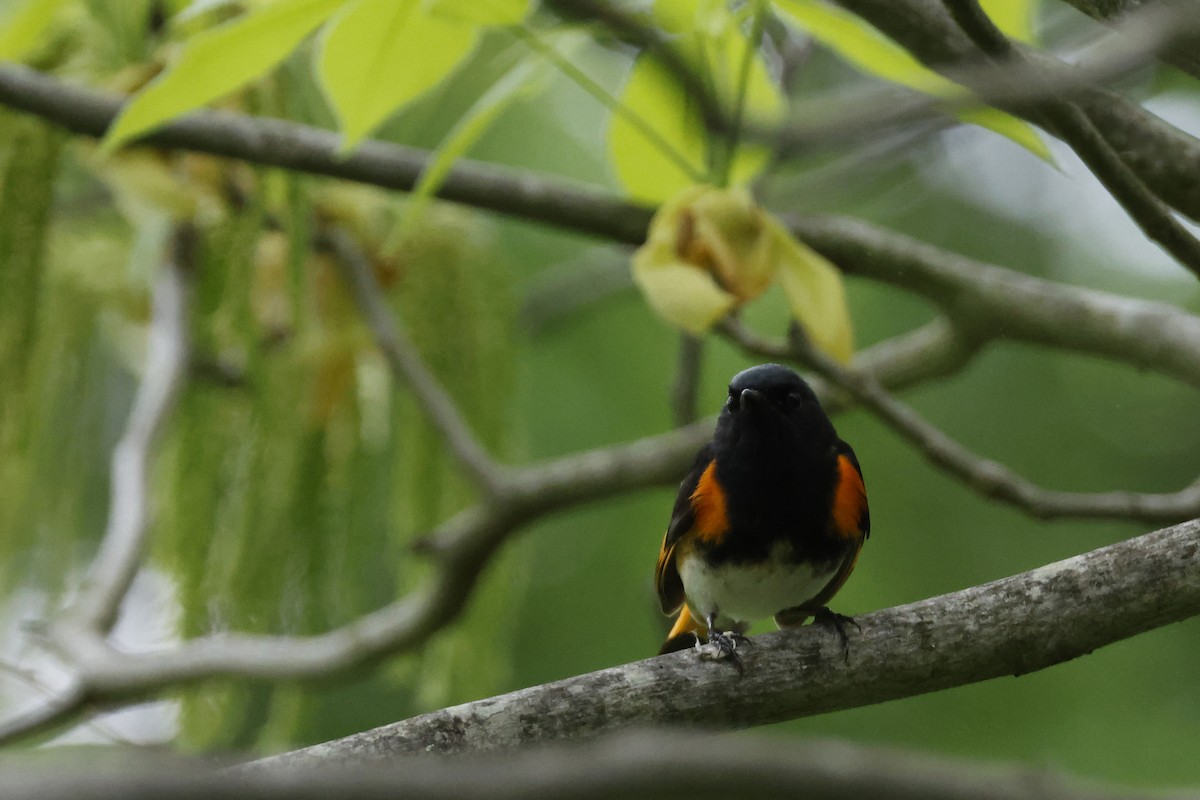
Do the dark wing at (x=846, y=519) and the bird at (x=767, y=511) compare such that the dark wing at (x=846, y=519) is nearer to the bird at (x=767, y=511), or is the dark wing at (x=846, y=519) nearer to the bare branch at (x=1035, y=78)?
the bird at (x=767, y=511)

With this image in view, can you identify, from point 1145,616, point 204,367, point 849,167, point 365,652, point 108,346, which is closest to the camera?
point 1145,616

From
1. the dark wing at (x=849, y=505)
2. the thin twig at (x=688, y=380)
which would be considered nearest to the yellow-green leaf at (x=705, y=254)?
the dark wing at (x=849, y=505)

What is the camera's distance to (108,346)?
3.67 metres

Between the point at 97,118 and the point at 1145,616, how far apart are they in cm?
196

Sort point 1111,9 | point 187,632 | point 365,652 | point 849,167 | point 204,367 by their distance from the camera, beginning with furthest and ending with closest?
point 849,167 → point 365,652 → point 204,367 → point 187,632 → point 1111,9

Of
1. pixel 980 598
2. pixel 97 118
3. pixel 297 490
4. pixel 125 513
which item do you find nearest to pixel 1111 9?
pixel 980 598

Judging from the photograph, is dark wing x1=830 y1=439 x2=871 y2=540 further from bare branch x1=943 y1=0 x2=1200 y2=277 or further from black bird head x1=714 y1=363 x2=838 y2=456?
bare branch x1=943 y1=0 x2=1200 y2=277

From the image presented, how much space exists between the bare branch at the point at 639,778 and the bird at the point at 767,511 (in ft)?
5.86

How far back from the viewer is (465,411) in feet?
9.55

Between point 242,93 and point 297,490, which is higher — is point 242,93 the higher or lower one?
the higher one

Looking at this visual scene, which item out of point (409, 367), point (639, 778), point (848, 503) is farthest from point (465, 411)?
point (639, 778)

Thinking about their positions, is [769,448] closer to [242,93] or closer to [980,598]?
[980,598]

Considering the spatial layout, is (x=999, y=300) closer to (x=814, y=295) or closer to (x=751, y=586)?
(x=814, y=295)

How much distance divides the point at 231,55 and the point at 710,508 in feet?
4.47
